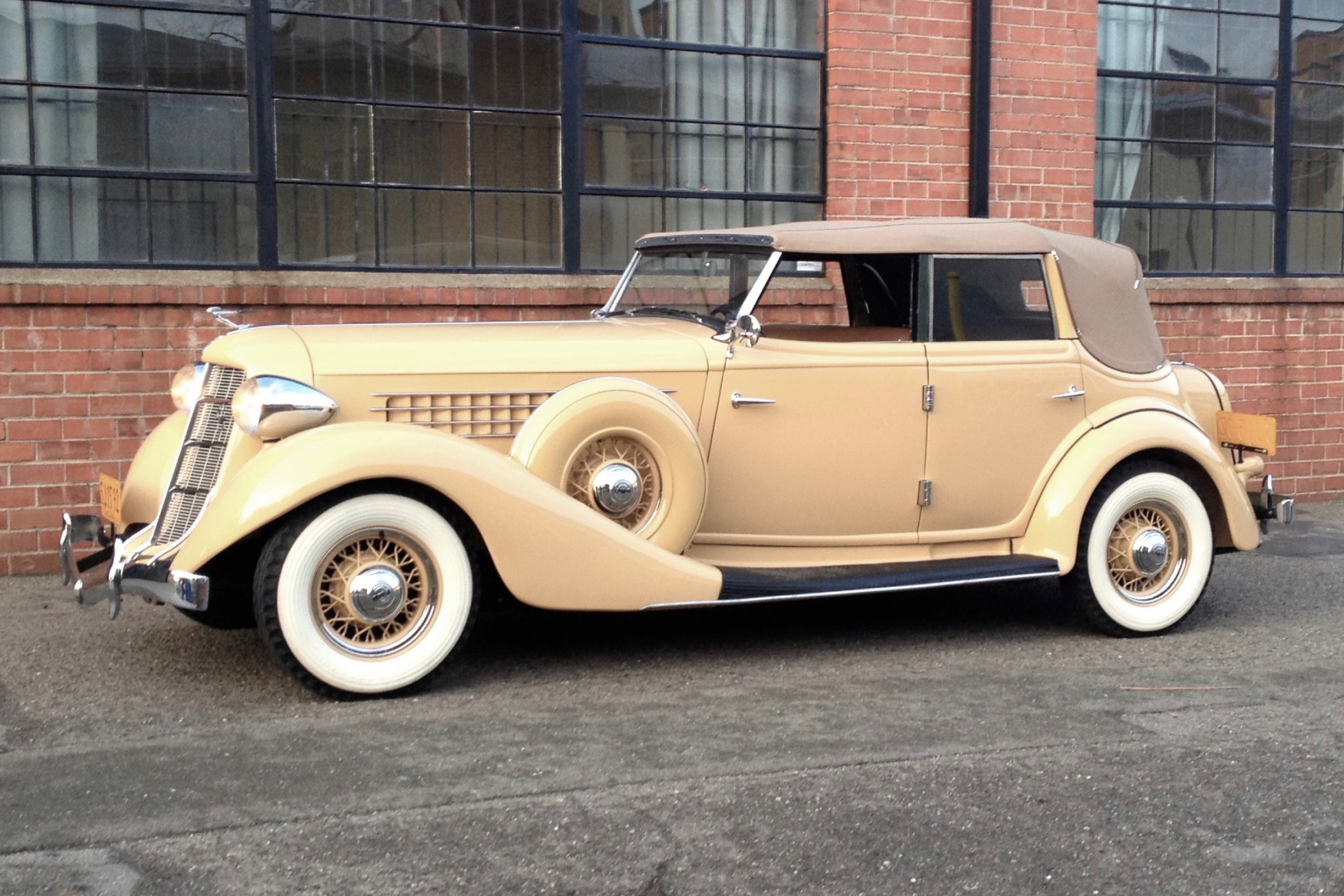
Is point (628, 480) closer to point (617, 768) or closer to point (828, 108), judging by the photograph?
point (617, 768)

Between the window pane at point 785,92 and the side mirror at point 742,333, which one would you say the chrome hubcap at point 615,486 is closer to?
the side mirror at point 742,333

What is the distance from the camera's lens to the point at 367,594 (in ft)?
15.9

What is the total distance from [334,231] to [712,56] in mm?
2496

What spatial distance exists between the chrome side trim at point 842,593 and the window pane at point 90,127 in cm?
402

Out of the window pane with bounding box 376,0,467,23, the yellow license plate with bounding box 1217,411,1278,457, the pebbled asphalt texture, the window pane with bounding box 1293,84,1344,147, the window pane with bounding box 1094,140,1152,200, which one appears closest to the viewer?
the pebbled asphalt texture

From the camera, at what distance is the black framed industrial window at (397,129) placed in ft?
24.5

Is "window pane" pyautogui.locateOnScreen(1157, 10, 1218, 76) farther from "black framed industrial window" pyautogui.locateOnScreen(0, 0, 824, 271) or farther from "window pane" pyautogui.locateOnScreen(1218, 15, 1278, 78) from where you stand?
"black framed industrial window" pyautogui.locateOnScreen(0, 0, 824, 271)

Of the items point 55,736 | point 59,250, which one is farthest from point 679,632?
point 59,250

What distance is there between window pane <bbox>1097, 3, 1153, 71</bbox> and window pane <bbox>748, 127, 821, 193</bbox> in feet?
6.88

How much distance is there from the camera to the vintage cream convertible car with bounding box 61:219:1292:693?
490 centimetres

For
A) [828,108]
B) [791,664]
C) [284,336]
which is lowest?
[791,664]

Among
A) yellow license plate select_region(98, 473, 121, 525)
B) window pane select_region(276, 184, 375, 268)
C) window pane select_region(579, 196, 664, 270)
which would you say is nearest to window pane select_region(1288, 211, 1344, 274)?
window pane select_region(579, 196, 664, 270)

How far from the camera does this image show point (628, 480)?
5.28 metres

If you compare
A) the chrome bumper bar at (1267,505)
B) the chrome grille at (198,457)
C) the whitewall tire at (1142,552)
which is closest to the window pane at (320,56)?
the chrome grille at (198,457)
